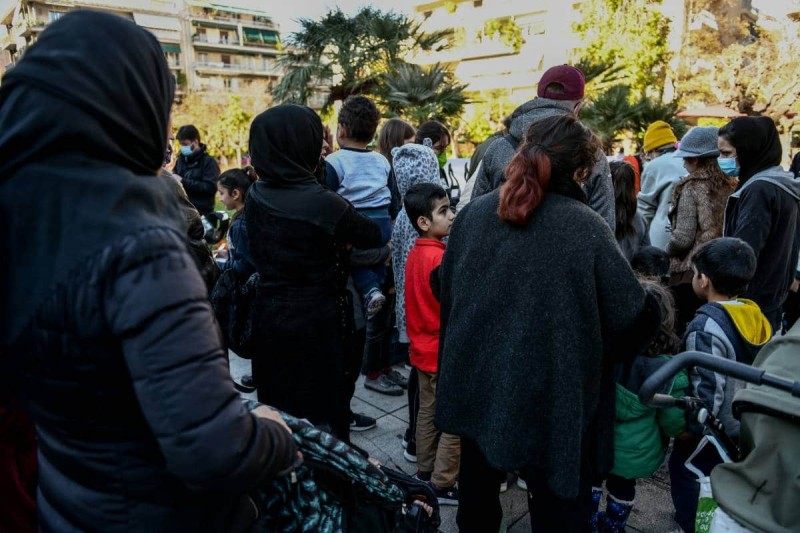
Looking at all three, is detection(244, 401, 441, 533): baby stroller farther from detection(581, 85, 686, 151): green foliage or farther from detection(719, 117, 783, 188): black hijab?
detection(581, 85, 686, 151): green foliage

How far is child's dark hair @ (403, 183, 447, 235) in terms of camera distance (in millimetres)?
2855

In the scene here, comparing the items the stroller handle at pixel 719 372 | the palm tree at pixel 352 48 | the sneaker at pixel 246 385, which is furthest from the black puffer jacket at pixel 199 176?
the palm tree at pixel 352 48

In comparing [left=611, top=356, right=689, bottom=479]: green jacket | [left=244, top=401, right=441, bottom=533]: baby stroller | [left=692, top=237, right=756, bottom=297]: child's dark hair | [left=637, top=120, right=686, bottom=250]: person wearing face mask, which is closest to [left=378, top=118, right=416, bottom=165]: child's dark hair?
[left=637, top=120, right=686, bottom=250]: person wearing face mask

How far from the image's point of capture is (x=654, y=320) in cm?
172

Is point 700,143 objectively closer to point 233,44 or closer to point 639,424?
point 639,424

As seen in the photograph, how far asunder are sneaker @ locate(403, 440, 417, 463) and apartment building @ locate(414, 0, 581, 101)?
30311 millimetres

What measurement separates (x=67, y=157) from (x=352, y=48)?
1897 cm

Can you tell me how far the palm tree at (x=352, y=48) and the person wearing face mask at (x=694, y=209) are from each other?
47.0ft

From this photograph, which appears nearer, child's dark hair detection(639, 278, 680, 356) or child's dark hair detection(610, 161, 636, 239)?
child's dark hair detection(639, 278, 680, 356)

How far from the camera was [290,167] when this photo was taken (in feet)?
7.38

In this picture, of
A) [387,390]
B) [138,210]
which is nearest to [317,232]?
[138,210]

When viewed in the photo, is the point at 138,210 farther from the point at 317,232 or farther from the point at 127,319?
the point at 317,232

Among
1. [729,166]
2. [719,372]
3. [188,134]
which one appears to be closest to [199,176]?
[188,134]

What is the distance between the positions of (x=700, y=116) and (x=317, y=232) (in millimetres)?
21113
